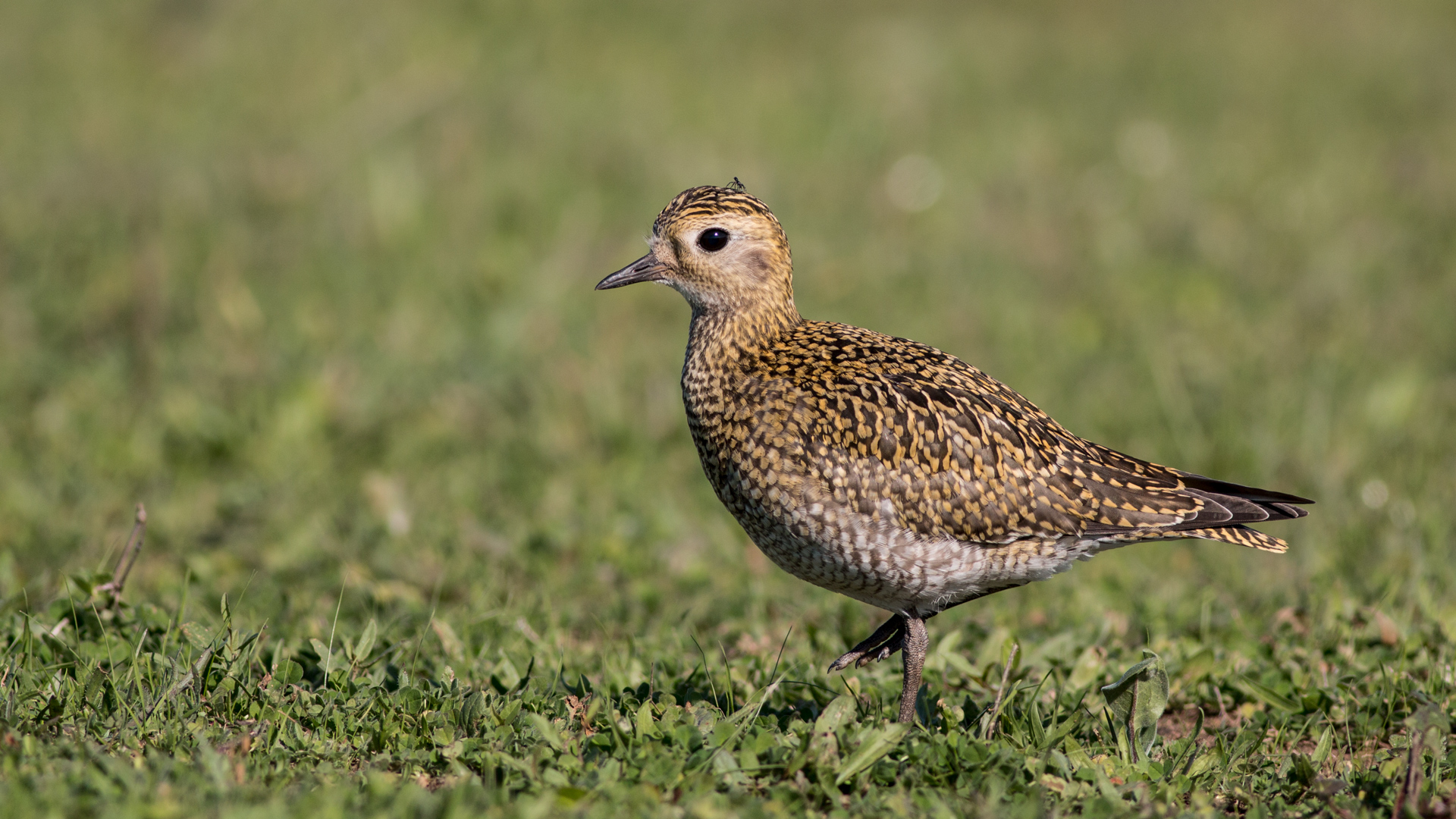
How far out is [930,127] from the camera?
506 inches

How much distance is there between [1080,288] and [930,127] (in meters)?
3.21

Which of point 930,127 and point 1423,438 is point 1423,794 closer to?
point 1423,438

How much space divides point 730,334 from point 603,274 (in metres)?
4.80

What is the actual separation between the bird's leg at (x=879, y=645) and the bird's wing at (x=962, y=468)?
0.54 metres

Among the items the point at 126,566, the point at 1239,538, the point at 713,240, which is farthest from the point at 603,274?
the point at 1239,538

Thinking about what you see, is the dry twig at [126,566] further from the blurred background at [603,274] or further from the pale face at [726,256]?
the pale face at [726,256]

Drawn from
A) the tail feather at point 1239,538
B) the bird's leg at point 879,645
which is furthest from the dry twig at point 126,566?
the tail feather at point 1239,538

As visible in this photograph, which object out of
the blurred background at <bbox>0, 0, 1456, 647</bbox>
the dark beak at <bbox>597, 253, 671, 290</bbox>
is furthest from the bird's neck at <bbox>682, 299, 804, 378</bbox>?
the blurred background at <bbox>0, 0, 1456, 647</bbox>

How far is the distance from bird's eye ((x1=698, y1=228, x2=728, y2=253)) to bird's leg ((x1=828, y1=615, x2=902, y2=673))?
1575 mm

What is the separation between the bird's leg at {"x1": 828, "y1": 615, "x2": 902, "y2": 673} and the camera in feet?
16.5

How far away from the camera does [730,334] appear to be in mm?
5344

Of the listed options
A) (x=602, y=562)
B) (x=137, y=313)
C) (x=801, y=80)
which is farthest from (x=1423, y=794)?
(x=801, y=80)

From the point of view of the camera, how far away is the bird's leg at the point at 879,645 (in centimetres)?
503

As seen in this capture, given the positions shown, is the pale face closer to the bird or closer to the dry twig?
the bird
